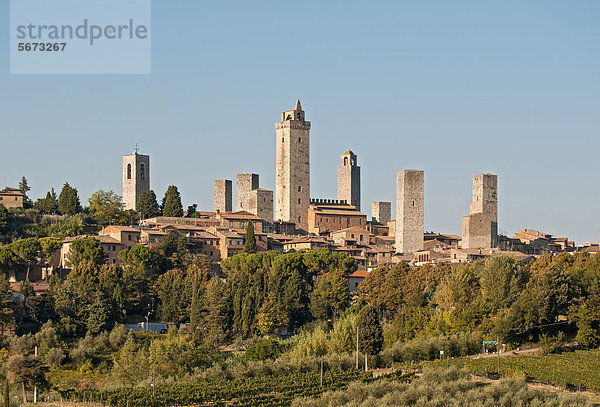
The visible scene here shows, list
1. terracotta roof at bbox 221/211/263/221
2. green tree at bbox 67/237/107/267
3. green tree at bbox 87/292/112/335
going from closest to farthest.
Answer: green tree at bbox 87/292/112/335
green tree at bbox 67/237/107/267
terracotta roof at bbox 221/211/263/221

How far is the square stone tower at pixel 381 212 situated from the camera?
313ft

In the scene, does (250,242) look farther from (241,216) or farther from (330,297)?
(330,297)

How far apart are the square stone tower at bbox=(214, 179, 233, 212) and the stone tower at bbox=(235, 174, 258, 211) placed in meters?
1.46

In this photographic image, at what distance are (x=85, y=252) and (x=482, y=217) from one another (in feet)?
96.8

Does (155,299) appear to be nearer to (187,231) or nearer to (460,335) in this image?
(187,231)

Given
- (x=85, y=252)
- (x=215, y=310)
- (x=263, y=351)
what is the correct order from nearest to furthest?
(x=263, y=351) → (x=215, y=310) → (x=85, y=252)

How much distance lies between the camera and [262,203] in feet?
277

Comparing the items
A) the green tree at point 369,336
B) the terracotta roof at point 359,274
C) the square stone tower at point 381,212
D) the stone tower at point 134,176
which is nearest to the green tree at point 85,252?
the terracotta roof at point 359,274

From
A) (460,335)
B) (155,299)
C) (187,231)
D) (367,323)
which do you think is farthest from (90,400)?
(187,231)

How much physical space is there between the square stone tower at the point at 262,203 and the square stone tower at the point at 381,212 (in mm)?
14006

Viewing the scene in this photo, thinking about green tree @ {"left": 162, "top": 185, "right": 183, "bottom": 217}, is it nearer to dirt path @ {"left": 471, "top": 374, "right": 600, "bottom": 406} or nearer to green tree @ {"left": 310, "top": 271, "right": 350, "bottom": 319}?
green tree @ {"left": 310, "top": 271, "right": 350, "bottom": 319}

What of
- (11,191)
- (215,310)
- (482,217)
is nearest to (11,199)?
→ (11,191)

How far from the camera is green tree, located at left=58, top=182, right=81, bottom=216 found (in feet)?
256

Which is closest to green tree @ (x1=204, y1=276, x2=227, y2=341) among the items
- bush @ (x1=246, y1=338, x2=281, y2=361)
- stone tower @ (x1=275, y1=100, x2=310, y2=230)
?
bush @ (x1=246, y1=338, x2=281, y2=361)
